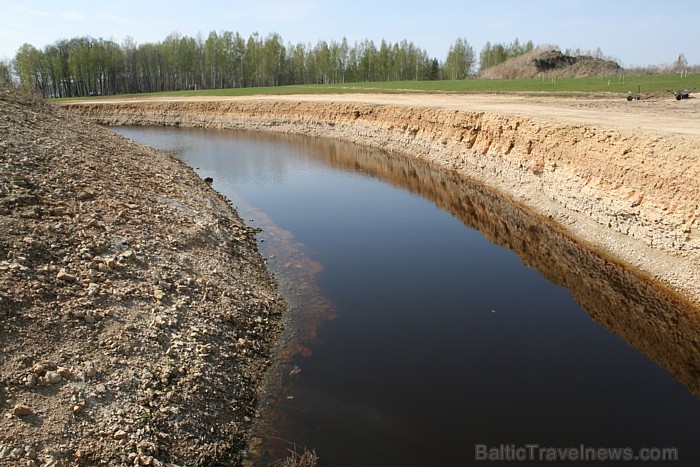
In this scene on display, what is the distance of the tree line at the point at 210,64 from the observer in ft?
289

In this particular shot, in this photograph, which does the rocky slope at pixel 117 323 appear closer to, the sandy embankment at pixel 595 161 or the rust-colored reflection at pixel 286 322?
the rust-colored reflection at pixel 286 322

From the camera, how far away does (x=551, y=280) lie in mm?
13328

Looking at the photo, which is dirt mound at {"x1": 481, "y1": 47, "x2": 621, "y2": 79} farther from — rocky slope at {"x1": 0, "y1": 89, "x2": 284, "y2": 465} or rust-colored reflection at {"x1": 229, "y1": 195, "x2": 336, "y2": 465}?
rocky slope at {"x1": 0, "y1": 89, "x2": 284, "y2": 465}

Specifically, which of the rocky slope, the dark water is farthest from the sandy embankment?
the rocky slope

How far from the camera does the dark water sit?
720 centimetres

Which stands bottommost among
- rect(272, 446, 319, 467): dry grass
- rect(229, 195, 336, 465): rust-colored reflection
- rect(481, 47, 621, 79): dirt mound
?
rect(272, 446, 319, 467): dry grass

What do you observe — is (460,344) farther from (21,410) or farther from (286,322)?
(21,410)

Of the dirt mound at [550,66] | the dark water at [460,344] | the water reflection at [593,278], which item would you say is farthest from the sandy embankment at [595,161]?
the dirt mound at [550,66]

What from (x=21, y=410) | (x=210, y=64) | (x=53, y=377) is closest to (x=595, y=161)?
(x=53, y=377)

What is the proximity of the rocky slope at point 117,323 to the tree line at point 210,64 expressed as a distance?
88545 mm

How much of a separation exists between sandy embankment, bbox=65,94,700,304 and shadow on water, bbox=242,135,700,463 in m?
0.62

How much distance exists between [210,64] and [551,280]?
311ft

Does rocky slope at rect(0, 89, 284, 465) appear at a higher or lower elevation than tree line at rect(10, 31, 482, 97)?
lower

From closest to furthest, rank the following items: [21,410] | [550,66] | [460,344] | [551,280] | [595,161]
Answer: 1. [21,410]
2. [460,344]
3. [551,280]
4. [595,161]
5. [550,66]
